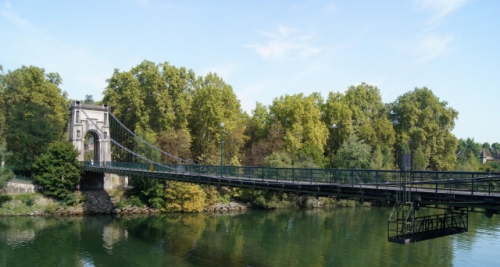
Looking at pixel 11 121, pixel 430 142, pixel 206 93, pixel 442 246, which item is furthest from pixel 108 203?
pixel 430 142

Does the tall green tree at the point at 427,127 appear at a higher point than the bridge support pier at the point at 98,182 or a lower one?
higher

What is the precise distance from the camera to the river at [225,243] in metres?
22.3

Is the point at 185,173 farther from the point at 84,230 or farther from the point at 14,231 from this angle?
the point at 14,231

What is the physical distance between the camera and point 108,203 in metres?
39.1

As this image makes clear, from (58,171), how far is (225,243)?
1982 cm

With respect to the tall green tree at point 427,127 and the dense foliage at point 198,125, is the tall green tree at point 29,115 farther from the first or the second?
the tall green tree at point 427,127

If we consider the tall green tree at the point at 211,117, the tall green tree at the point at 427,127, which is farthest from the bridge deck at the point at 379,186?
the tall green tree at the point at 427,127

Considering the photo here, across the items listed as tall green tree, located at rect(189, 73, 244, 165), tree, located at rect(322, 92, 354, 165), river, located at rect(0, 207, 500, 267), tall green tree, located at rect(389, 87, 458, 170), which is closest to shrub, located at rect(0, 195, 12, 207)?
river, located at rect(0, 207, 500, 267)

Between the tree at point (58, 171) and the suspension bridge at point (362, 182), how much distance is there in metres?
1.52

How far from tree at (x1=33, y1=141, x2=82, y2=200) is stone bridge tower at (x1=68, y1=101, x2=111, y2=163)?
4.36 metres

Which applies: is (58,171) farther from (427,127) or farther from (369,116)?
(427,127)

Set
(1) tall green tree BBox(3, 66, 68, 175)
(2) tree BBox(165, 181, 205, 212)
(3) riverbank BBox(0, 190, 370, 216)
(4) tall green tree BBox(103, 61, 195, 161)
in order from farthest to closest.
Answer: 1. (4) tall green tree BBox(103, 61, 195, 161)
2. (1) tall green tree BBox(3, 66, 68, 175)
3. (2) tree BBox(165, 181, 205, 212)
4. (3) riverbank BBox(0, 190, 370, 216)

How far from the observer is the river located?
22.3 m

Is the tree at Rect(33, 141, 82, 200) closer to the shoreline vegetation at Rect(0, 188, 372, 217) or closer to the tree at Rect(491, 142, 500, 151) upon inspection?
the shoreline vegetation at Rect(0, 188, 372, 217)
